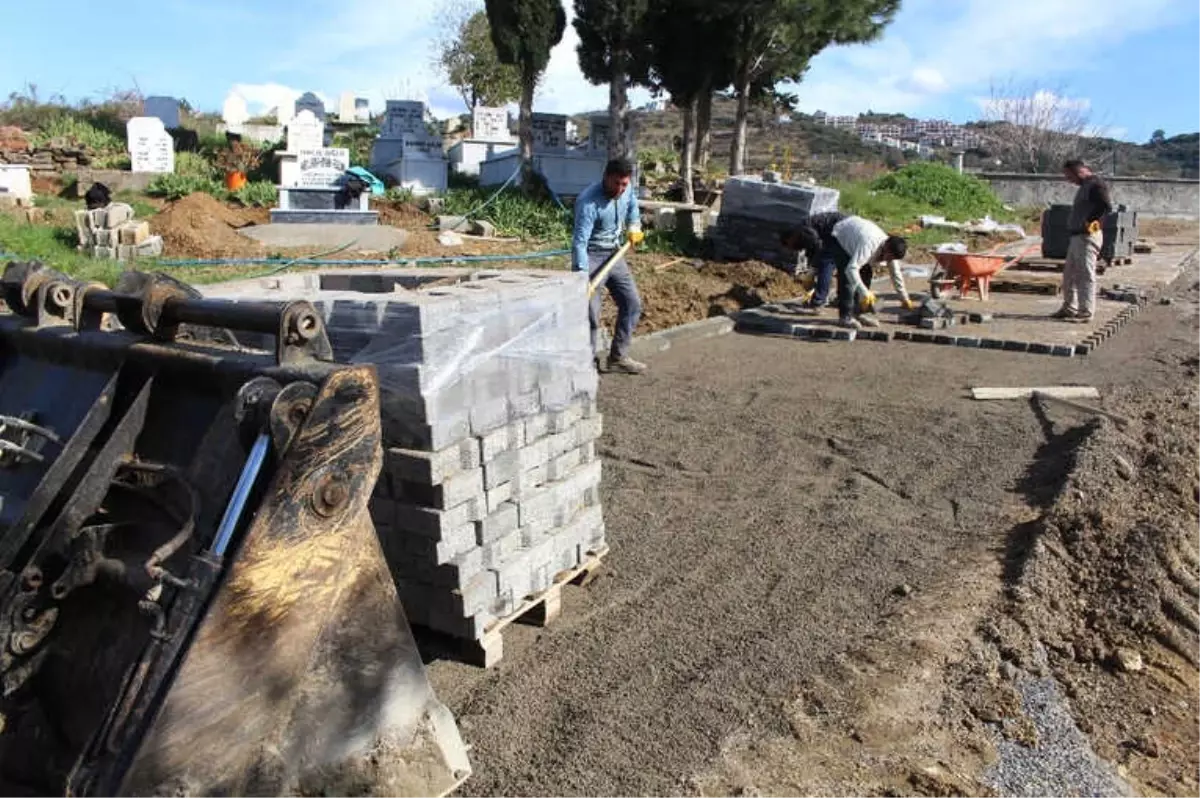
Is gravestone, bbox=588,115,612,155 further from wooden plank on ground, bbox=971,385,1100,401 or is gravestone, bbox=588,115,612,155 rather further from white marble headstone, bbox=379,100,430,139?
wooden plank on ground, bbox=971,385,1100,401

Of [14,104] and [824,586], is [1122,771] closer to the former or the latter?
[824,586]

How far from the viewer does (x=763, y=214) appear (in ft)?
45.8

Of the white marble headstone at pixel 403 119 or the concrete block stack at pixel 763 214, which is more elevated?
the white marble headstone at pixel 403 119

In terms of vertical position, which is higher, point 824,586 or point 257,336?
point 257,336

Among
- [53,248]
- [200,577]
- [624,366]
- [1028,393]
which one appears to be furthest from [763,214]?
[200,577]

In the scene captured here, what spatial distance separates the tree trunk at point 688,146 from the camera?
68.5 feet

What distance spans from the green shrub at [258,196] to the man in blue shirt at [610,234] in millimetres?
11375

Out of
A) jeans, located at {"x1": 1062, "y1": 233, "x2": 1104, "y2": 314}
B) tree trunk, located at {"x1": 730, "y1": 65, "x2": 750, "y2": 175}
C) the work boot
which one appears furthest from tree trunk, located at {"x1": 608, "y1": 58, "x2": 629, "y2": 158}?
the work boot

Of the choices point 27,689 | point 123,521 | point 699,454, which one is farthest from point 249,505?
point 699,454

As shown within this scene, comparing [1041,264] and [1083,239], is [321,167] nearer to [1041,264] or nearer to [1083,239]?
[1041,264]

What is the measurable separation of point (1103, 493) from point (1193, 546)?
48 cm

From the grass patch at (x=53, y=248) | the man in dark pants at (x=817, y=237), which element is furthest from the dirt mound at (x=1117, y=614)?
the grass patch at (x=53, y=248)

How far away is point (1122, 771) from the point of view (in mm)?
3021

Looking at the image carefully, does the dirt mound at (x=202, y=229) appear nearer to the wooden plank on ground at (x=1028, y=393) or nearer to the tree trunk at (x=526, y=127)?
the tree trunk at (x=526, y=127)
